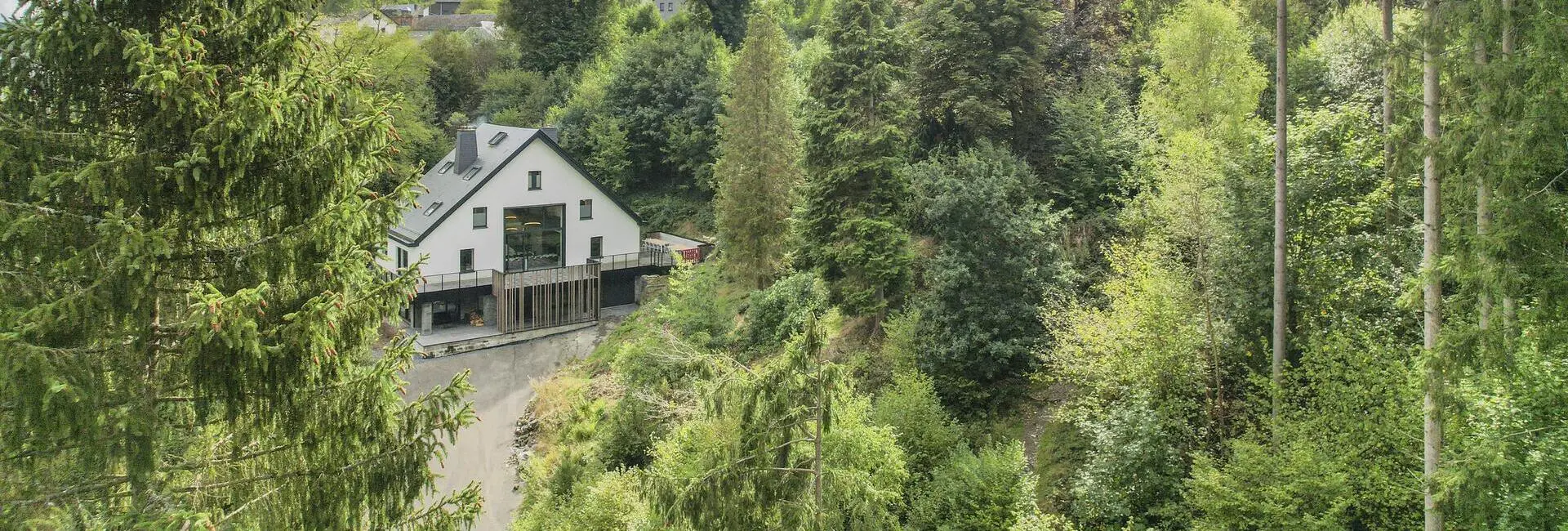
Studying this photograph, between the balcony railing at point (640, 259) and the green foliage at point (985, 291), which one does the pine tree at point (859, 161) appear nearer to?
the green foliage at point (985, 291)

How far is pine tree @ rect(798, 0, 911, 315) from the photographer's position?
75.0ft

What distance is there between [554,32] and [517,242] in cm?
2169

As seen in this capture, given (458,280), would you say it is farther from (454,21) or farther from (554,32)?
(454,21)

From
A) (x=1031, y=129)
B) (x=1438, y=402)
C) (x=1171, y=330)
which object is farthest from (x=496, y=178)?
(x=1438, y=402)

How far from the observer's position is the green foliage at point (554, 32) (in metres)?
54.9

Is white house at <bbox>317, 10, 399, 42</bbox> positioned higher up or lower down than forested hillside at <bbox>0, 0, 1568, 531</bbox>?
higher up

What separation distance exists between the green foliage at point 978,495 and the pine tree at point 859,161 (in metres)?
7.09

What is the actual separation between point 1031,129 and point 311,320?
74.8ft

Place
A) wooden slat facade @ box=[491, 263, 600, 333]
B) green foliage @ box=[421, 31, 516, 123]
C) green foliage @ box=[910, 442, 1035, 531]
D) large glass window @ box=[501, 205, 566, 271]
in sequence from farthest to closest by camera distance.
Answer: green foliage @ box=[421, 31, 516, 123] → large glass window @ box=[501, 205, 566, 271] → wooden slat facade @ box=[491, 263, 600, 333] → green foliage @ box=[910, 442, 1035, 531]

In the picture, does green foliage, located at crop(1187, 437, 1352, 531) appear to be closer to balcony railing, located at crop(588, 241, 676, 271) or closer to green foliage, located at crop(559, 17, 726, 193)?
balcony railing, located at crop(588, 241, 676, 271)

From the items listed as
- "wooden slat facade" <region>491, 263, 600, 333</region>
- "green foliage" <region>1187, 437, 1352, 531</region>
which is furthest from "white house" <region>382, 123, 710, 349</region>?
"green foliage" <region>1187, 437, 1352, 531</region>

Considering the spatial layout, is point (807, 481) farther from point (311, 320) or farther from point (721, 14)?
point (721, 14)

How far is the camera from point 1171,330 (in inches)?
656

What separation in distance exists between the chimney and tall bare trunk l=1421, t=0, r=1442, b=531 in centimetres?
3316
